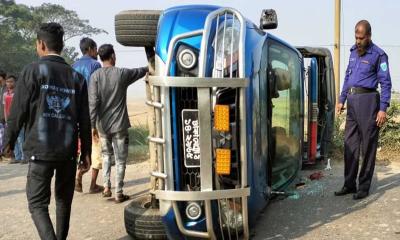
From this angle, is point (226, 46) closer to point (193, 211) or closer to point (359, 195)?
point (193, 211)

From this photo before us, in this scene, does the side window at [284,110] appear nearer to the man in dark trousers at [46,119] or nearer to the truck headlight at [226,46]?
the truck headlight at [226,46]

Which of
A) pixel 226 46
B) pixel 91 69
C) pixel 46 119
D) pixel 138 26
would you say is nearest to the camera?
pixel 226 46

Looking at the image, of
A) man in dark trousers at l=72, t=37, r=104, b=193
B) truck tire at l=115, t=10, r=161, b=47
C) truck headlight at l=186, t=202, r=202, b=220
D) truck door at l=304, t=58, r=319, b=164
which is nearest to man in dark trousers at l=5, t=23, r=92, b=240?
truck tire at l=115, t=10, r=161, b=47

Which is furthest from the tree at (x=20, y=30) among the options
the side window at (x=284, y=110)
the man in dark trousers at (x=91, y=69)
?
the side window at (x=284, y=110)

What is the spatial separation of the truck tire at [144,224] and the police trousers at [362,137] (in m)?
2.31

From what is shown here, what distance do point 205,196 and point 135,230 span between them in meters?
1.06

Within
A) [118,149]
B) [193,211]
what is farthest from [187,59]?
[118,149]

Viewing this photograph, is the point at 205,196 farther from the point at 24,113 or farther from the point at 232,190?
the point at 24,113

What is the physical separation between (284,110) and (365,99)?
2.85 feet

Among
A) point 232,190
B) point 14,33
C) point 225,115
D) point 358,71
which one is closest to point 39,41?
point 225,115

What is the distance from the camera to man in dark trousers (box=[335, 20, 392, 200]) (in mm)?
5156

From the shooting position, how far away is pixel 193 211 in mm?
3676

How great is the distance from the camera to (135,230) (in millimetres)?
4285

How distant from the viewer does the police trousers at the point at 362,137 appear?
5180mm
